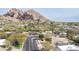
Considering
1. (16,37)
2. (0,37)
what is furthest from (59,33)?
(0,37)

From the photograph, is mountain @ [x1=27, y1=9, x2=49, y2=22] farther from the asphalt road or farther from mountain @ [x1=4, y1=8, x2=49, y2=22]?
the asphalt road

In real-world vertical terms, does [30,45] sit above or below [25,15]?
below

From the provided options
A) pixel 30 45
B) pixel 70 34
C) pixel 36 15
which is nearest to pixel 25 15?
pixel 36 15

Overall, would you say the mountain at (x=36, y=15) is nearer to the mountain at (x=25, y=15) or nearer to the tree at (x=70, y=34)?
the mountain at (x=25, y=15)

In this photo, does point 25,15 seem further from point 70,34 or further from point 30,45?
point 70,34

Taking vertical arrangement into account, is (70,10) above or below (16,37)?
above

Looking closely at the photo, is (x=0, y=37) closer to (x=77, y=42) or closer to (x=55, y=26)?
(x=55, y=26)

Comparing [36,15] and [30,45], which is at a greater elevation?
[36,15]

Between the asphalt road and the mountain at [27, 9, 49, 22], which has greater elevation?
the mountain at [27, 9, 49, 22]

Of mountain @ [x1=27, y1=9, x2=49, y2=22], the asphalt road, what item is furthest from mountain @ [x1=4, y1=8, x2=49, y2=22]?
the asphalt road

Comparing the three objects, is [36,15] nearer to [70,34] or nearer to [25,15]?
[25,15]
